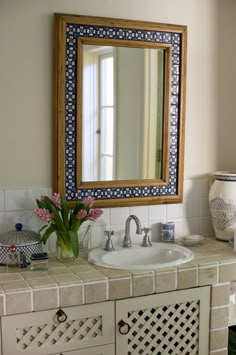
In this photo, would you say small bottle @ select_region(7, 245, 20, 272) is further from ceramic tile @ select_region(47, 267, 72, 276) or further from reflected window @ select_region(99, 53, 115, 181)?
reflected window @ select_region(99, 53, 115, 181)

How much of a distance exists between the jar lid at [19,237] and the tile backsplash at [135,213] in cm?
11

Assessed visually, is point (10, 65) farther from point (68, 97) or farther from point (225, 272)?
point (225, 272)

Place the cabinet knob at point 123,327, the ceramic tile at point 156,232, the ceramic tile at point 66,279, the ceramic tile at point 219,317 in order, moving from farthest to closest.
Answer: the ceramic tile at point 156,232 < the ceramic tile at point 219,317 < the cabinet knob at point 123,327 < the ceramic tile at point 66,279

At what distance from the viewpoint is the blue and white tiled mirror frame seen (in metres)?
2.40

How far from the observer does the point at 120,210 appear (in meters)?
2.62

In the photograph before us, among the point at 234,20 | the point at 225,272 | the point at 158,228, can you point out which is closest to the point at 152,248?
the point at 158,228

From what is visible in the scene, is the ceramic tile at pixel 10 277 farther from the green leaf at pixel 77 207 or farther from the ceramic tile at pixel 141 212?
the ceramic tile at pixel 141 212

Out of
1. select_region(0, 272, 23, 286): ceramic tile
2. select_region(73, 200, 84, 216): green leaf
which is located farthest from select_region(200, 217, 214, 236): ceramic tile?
select_region(0, 272, 23, 286): ceramic tile

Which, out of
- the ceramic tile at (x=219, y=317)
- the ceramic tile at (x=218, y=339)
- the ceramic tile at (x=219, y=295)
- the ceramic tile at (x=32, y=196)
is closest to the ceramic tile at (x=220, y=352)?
the ceramic tile at (x=218, y=339)

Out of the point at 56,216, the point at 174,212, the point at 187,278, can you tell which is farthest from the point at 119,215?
the point at 187,278

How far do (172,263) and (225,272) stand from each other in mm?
279

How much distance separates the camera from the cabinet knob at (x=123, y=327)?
2131mm

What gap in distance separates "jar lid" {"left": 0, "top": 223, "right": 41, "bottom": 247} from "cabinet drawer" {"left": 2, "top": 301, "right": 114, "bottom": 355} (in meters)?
0.38

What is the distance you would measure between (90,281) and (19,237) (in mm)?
430
